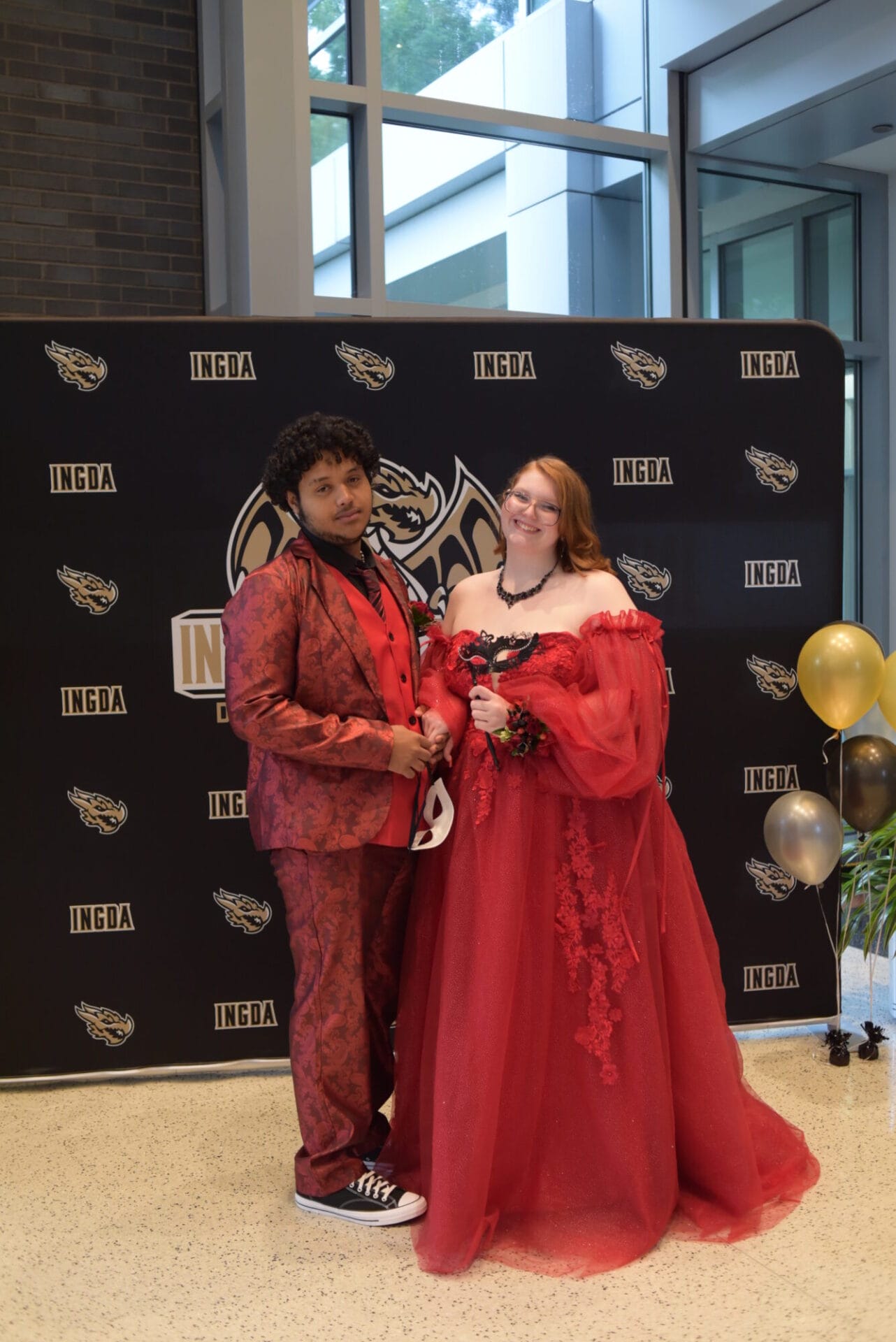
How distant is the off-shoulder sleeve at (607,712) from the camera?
2488 millimetres

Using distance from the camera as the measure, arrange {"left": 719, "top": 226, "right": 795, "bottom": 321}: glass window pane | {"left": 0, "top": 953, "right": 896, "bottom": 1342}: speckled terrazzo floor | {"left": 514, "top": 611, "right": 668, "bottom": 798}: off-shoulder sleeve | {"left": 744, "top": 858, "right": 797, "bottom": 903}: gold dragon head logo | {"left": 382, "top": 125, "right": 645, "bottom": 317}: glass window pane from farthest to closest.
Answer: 1. {"left": 719, "top": 226, "right": 795, "bottom": 321}: glass window pane
2. {"left": 382, "top": 125, "right": 645, "bottom": 317}: glass window pane
3. {"left": 744, "top": 858, "right": 797, "bottom": 903}: gold dragon head logo
4. {"left": 514, "top": 611, "right": 668, "bottom": 798}: off-shoulder sleeve
5. {"left": 0, "top": 953, "right": 896, "bottom": 1342}: speckled terrazzo floor

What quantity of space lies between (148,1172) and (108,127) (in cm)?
482

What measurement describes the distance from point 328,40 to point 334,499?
157 inches

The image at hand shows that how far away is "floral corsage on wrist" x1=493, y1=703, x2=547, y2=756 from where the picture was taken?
2.54 m

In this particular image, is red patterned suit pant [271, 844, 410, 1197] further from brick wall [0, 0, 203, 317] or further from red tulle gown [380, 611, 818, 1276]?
brick wall [0, 0, 203, 317]

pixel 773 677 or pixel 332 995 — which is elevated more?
pixel 773 677

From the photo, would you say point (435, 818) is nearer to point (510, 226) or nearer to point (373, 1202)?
point (373, 1202)

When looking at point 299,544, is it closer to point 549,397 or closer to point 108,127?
point 549,397

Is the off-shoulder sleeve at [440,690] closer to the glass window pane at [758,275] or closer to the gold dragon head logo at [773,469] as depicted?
the gold dragon head logo at [773,469]

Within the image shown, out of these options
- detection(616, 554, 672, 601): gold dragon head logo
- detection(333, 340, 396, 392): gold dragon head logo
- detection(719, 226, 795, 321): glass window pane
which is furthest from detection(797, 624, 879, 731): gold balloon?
detection(719, 226, 795, 321): glass window pane

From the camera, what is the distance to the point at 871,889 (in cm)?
388

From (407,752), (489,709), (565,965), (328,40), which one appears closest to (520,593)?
(489,709)

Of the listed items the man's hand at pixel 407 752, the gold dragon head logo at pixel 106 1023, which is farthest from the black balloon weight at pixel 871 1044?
the gold dragon head logo at pixel 106 1023

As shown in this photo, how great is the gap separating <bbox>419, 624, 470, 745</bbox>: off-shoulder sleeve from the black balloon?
1409 mm
